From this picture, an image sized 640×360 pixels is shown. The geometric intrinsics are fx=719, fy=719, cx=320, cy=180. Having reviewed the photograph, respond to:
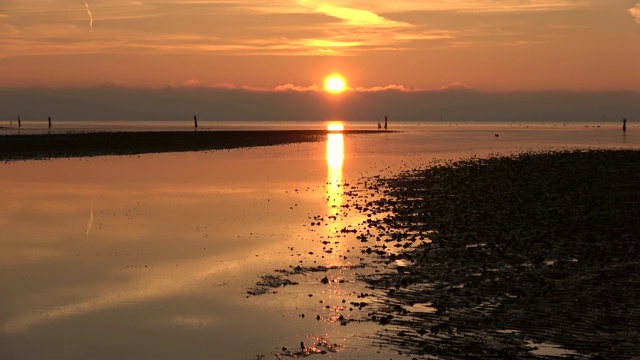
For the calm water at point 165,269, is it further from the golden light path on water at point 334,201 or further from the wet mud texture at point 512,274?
the wet mud texture at point 512,274

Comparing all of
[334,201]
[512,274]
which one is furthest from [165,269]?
[334,201]

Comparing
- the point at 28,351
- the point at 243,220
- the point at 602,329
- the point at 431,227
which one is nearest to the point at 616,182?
the point at 431,227

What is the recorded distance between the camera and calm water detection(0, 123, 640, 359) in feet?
44.6

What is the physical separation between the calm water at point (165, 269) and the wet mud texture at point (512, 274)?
1.30m

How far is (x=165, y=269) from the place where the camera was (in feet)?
66.5

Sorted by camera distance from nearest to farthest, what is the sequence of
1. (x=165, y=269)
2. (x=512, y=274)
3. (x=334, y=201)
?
1. (x=512, y=274)
2. (x=165, y=269)
3. (x=334, y=201)

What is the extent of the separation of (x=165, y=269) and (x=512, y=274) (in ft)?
31.2

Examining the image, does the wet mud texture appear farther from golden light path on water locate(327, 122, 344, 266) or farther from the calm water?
golden light path on water locate(327, 122, 344, 266)

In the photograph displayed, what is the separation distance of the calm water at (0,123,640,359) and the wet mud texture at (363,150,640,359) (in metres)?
1.30

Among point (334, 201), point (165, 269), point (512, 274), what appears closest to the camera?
point (512, 274)

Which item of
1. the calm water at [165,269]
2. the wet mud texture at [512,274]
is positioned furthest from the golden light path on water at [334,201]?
the wet mud texture at [512,274]

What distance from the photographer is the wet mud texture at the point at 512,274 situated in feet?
43.3

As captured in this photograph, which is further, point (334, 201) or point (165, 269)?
point (334, 201)

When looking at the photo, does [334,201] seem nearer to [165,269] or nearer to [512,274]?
[165,269]
